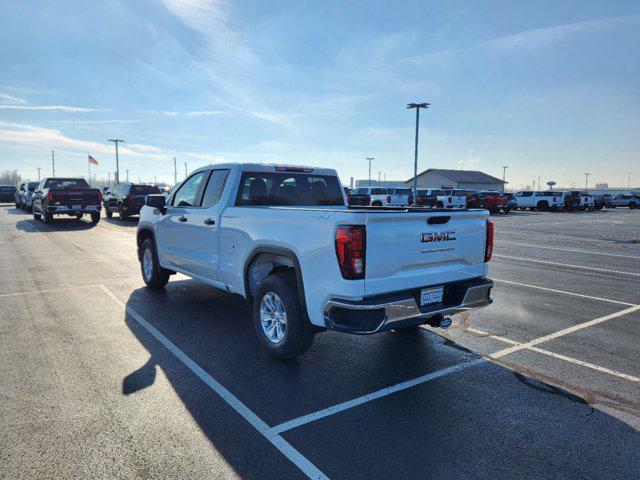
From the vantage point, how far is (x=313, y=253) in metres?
3.80

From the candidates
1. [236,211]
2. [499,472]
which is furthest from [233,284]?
[499,472]

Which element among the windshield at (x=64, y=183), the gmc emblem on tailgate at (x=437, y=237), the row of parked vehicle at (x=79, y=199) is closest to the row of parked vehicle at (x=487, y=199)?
the row of parked vehicle at (x=79, y=199)

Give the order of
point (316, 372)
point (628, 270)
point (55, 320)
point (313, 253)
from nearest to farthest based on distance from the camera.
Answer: point (313, 253)
point (316, 372)
point (55, 320)
point (628, 270)

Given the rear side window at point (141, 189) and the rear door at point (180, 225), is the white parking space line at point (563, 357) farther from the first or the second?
the rear side window at point (141, 189)

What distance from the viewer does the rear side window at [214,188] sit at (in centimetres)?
555

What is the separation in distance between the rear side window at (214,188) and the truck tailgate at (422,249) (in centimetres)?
260

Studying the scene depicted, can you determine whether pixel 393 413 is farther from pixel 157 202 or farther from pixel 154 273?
pixel 154 273

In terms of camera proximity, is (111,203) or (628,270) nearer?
(628,270)

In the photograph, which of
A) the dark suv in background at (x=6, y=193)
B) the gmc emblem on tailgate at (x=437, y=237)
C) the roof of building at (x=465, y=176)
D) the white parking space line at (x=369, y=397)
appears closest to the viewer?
the white parking space line at (x=369, y=397)

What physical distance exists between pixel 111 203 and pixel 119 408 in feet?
77.1

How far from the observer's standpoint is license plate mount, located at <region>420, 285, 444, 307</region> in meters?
3.97

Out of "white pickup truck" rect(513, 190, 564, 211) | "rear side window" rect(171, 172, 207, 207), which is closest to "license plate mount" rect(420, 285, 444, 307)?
"rear side window" rect(171, 172, 207, 207)

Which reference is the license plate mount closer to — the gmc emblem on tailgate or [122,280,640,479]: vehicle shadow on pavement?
the gmc emblem on tailgate

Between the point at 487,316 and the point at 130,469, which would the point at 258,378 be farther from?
the point at 487,316
